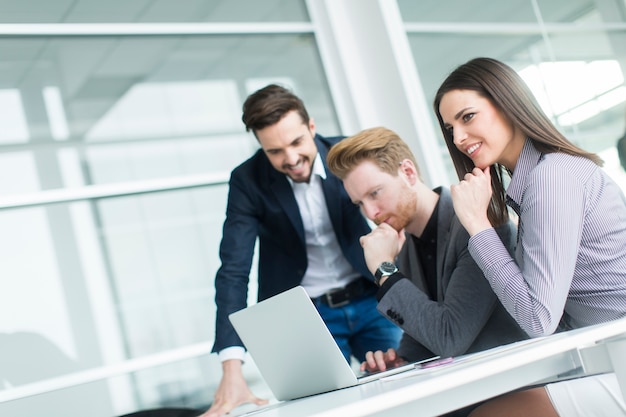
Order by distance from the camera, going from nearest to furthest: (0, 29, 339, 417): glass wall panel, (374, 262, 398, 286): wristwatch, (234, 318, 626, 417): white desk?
1. (234, 318, 626, 417): white desk
2. (374, 262, 398, 286): wristwatch
3. (0, 29, 339, 417): glass wall panel

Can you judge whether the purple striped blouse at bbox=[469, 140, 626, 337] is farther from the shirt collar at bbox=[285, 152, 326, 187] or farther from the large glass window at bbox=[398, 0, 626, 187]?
the large glass window at bbox=[398, 0, 626, 187]

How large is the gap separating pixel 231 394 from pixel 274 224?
36.2 inches

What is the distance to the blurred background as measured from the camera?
371cm

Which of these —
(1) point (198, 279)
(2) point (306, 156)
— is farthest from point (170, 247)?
(2) point (306, 156)

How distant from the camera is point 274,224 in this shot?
3121 millimetres

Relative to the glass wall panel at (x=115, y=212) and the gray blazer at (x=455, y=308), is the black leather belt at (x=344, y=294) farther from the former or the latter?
the glass wall panel at (x=115, y=212)

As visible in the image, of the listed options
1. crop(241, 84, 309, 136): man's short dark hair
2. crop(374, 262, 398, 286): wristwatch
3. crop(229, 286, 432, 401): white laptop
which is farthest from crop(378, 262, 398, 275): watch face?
crop(241, 84, 309, 136): man's short dark hair

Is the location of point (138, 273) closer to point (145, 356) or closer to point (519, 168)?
point (145, 356)

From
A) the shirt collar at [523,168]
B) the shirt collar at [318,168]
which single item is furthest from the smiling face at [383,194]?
the shirt collar at [318,168]

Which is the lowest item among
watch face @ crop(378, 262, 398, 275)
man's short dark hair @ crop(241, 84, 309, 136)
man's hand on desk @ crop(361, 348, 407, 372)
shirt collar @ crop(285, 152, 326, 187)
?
man's hand on desk @ crop(361, 348, 407, 372)

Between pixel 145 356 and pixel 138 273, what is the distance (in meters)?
0.41

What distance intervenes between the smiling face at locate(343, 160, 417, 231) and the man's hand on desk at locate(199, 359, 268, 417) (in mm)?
651

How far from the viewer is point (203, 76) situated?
450cm

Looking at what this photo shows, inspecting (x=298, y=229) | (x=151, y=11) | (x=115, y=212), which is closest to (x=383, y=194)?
(x=298, y=229)
